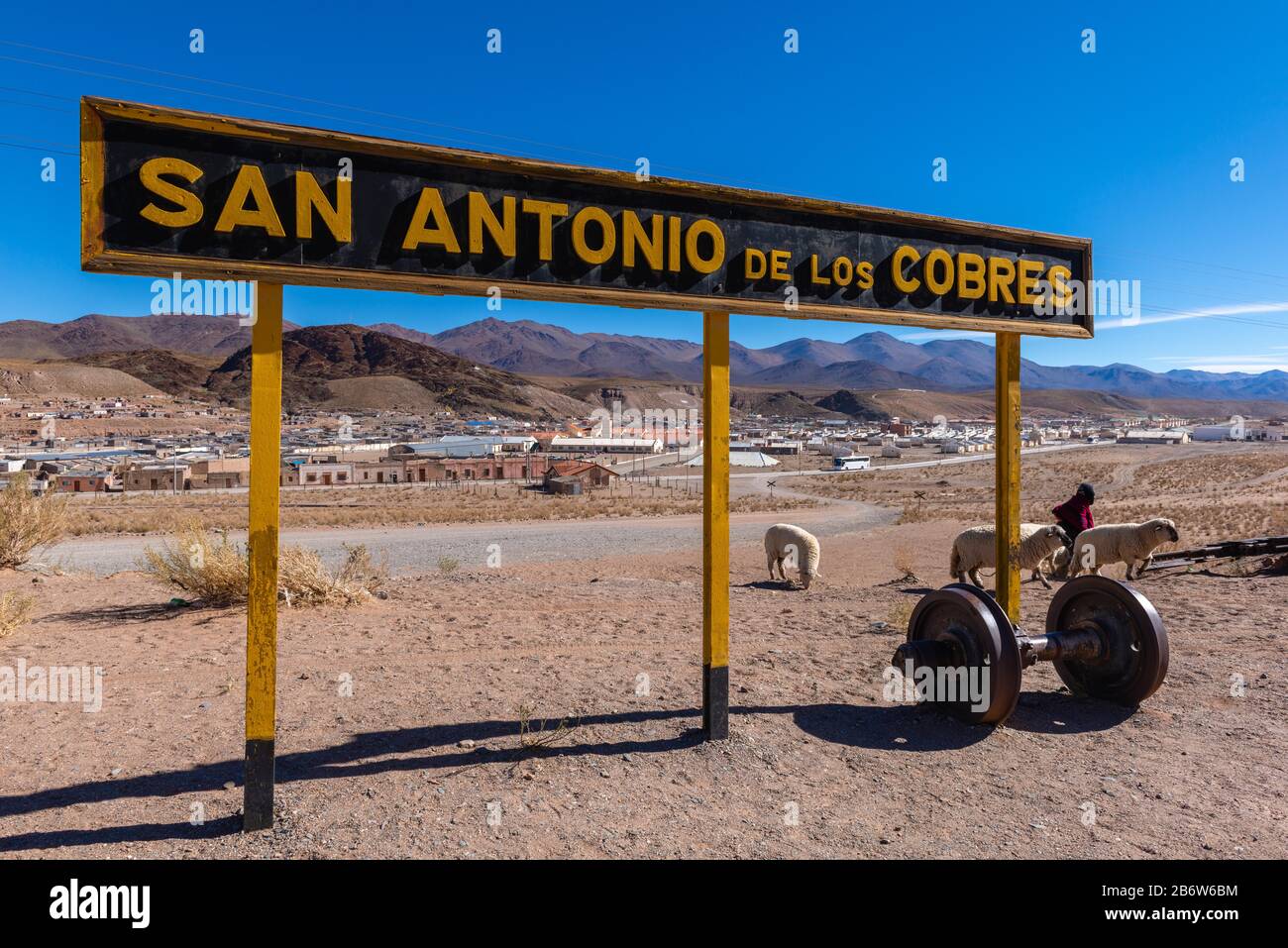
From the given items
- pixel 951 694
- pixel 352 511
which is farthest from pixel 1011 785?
pixel 352 511

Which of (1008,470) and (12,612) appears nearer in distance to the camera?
(1008,470)

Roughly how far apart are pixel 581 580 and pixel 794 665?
619 centimetres

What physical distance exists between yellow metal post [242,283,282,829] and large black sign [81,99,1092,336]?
0.55 metres

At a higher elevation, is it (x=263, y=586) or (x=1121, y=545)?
(x=263, y=586)

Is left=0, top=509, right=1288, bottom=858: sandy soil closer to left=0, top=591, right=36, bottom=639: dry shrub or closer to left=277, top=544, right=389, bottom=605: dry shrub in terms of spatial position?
left=0, top=591, right=36, bottom=639: dry shrub

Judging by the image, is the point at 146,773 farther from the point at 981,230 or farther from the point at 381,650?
the point at 981,230

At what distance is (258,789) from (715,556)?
9.82 ft

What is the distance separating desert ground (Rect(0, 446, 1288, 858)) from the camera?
4.15 m

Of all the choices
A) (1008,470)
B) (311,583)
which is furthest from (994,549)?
(311,583)

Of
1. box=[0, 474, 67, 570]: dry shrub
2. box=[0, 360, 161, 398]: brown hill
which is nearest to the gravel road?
box=[0, 474, 67, 570]: dry shrub

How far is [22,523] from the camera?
40.5ft

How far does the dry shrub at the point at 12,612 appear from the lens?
8.14m

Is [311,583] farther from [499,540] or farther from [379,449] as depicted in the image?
[379,449]

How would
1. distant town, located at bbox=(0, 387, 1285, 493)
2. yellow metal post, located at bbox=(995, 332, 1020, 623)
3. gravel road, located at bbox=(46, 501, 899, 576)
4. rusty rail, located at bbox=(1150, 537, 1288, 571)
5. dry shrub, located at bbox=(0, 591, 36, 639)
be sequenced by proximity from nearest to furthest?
yellow metal post, located at bbox=(995, 332, 1020, 623) → dry shrub, located at bbox=(0, 591, 36, 639) → rusty rail, located at bbox=(1150, 537, 1288, 571) → gravel road, located at bbox=(46, 501, 899, 576) → distant town, located at bbox=(0, 387, 1285, 493)
